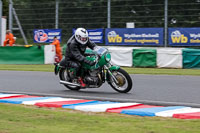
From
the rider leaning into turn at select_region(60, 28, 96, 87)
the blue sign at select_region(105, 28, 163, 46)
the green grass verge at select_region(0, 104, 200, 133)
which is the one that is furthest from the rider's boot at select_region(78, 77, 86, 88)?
the blue sign at select_region(105, 28, 163, 46)

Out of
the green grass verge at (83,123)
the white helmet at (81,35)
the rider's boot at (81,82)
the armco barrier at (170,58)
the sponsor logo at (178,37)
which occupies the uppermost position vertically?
the sponsor logo at (178,37)

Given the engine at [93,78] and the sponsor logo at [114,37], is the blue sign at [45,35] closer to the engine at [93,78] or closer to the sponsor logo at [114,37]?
the sponsor logo at [114,37]

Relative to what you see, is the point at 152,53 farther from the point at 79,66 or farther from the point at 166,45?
the point at 79,66

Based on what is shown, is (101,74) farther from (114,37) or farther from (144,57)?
(114,37)

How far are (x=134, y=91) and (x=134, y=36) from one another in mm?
11803

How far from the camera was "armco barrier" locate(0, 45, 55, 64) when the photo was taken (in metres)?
21.6

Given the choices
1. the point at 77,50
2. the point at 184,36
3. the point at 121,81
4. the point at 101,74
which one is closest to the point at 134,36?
the point at 184,36

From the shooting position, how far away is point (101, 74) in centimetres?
969

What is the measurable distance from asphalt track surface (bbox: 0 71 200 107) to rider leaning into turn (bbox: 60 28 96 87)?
61cm

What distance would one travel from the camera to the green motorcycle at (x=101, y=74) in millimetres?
9383

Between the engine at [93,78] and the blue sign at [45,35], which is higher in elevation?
the blue sign at [45,35]

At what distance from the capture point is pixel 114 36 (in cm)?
2211

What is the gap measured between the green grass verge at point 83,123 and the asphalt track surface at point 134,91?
5.52ft

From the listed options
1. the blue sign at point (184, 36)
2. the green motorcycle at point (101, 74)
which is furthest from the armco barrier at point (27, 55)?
the green motorcycle at point (101, 74)
